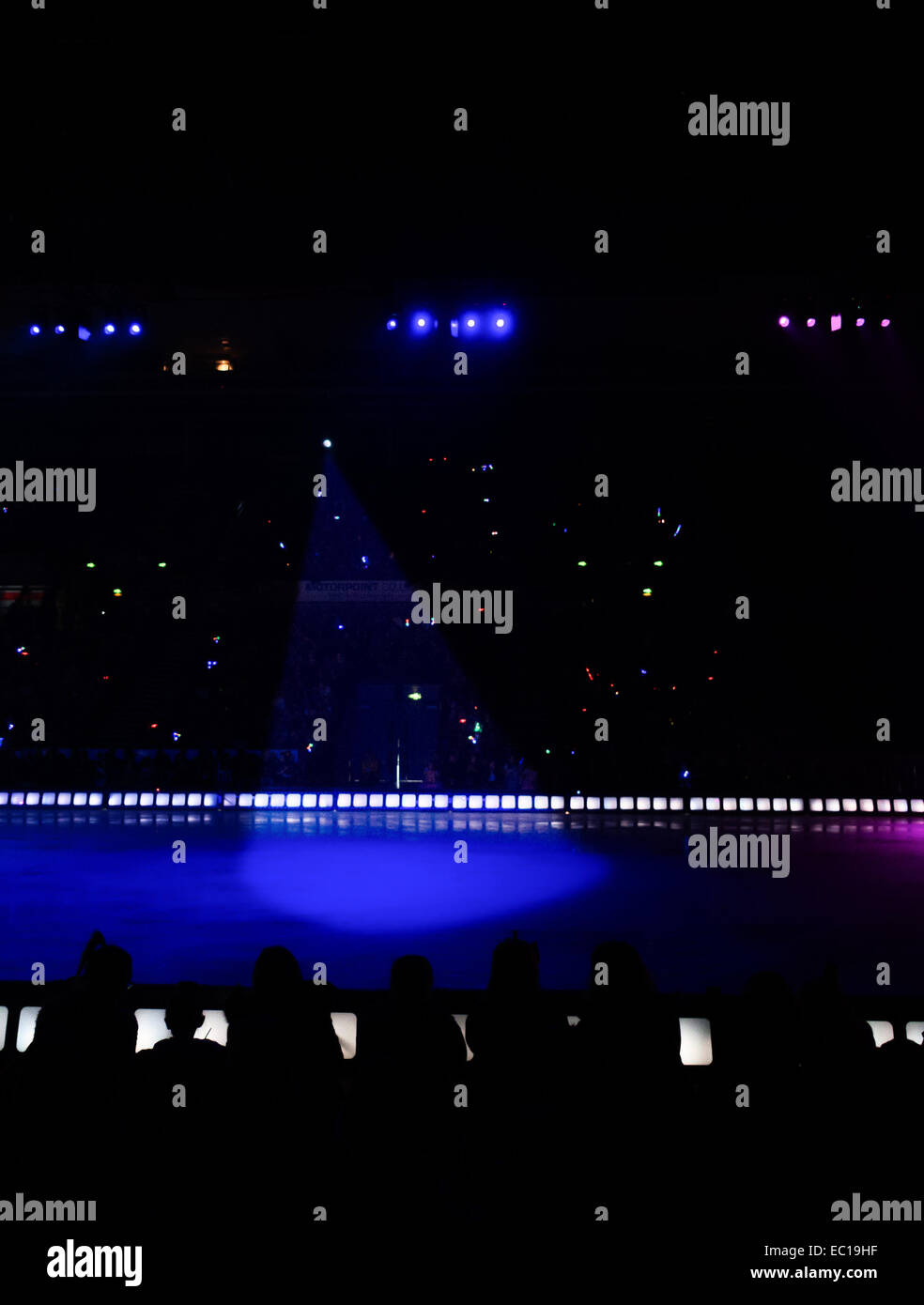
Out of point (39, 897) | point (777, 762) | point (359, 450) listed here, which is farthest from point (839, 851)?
point (359, 450)

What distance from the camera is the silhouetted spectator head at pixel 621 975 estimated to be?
308 cm

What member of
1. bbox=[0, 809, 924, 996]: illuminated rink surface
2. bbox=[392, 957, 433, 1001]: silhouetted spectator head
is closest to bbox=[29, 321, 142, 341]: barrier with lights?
bbox=[0, 809, 924, 996]: illuminated rink surface

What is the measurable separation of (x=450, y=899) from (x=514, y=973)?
17.1 feet

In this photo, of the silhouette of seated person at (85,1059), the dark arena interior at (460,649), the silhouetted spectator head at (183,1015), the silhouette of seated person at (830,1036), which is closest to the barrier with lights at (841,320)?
the dark arena interior at (460,649)

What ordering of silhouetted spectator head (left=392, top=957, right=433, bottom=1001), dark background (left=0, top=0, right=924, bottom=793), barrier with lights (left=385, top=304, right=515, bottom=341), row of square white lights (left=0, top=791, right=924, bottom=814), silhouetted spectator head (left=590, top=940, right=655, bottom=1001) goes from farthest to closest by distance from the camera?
row of square white lights (left=0, top=791, right=924, bottom=814), barrier with lights (left=385, top=304, right=515, bottom=341), dark background (left=0, top=0, right=924, bottom=793), silhouetted spectator head (left=392, top=957, right=433, bottom=1001), silhouetted spectator head (left=590, top=940, right=655, bottom=1001)

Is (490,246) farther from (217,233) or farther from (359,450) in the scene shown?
(359,450)

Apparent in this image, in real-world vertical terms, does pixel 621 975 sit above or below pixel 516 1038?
above

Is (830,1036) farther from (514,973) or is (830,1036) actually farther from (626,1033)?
(514,973)

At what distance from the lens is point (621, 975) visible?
10.4ft

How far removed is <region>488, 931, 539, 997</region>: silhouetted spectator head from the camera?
329 centimetres

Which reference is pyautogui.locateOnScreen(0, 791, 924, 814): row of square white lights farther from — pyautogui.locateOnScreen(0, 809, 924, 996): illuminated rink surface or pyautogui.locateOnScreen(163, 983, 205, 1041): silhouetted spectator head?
pyautogui.locateOnScreen(163, 983, 205, 1041): silhouetted spectator head

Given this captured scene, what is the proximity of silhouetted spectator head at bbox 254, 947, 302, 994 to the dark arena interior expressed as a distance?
37 mm

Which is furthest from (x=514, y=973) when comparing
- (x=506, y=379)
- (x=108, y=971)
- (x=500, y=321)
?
(x=506, y=379)
